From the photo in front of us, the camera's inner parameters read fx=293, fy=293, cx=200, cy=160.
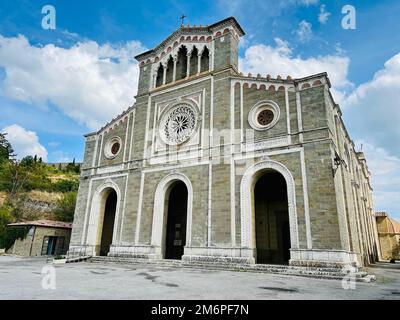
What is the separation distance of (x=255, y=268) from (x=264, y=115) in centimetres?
782

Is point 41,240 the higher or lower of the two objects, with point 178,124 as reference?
lower

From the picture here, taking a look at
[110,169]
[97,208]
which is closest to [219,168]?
[110,169]

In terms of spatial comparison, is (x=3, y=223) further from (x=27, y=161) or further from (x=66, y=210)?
(x=27, y=161)

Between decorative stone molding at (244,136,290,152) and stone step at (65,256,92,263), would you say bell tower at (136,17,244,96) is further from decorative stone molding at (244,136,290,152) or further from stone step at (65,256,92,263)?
stone step at (65,256,92,263)

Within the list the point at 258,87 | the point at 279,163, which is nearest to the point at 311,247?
the point at 279,163

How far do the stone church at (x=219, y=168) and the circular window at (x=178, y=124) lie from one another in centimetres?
8

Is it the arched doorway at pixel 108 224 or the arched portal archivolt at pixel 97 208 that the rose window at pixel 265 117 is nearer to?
the arched portal archivolt at pixel 97 208

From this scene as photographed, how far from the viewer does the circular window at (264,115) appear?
15.3 metres

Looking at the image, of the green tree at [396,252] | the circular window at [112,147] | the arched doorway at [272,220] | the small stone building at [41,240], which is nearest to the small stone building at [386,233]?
the green tree at [396,252]

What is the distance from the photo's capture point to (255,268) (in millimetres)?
13031

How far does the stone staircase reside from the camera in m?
11.3

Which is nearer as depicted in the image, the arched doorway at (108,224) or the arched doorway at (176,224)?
the arched doorway at (176,224)

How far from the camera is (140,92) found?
21641mm
